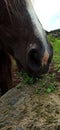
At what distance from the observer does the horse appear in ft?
10.4

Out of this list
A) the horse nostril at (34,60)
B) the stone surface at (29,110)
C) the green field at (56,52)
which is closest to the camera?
the stone surface at (29,110)

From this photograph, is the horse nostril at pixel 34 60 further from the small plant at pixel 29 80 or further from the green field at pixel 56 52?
the green field at pixel 56 52

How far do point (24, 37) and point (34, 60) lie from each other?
1.46ft

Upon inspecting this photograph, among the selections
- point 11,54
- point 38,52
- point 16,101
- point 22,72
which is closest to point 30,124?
point 16,101

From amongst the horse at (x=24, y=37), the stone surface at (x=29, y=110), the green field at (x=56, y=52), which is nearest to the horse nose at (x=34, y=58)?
the horse at (x=24, y=37)

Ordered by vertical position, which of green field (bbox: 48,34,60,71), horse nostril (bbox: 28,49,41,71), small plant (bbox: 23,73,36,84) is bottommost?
green field (bbox: 48,34,60,71)

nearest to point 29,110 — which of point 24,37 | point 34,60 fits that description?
point 34,60

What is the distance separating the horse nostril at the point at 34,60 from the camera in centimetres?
313

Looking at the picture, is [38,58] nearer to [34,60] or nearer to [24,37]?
[34,60]

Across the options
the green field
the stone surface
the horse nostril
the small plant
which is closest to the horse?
the horse nostril

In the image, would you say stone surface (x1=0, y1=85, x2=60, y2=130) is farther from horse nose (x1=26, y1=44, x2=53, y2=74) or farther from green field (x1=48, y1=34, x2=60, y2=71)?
green field (x1=48, y1=34, x2=60, y2=71)

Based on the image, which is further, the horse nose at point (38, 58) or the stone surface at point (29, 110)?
the horse nose at point (38, 58)

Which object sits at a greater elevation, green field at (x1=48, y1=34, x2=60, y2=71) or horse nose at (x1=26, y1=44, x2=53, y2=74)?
horse nose at (x1=26, y1=44, x2=53, y2=74)

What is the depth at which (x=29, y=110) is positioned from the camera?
122 inches
